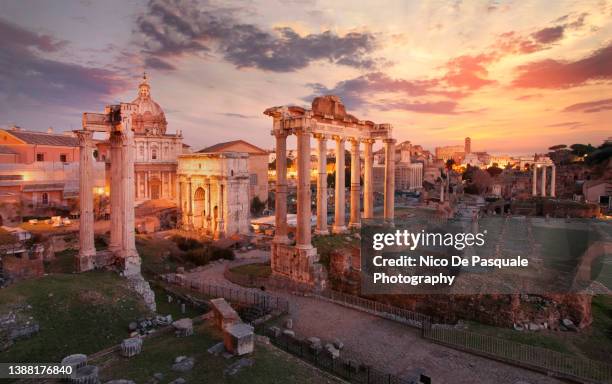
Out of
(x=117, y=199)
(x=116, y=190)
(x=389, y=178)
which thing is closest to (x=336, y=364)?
(x=117, y=199)

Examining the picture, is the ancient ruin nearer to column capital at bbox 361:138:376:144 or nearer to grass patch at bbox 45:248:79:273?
grass patch at bbox 45:248:79:273

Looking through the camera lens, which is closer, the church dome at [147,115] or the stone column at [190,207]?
the stone column at [190,207]

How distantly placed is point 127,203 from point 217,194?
842 inches

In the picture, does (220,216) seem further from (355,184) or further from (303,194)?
(303,194)

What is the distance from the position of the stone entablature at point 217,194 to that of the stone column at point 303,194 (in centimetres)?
2150

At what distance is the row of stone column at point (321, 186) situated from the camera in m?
17.4

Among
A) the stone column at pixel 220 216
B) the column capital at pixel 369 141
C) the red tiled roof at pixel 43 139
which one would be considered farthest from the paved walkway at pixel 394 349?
the red tiled roof at pixel 43 139

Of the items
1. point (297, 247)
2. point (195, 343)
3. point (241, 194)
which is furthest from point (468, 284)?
point (241, 194)

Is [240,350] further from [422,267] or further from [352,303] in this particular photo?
[422,267]

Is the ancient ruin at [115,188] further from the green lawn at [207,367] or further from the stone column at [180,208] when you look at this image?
the stone column at [180,208]

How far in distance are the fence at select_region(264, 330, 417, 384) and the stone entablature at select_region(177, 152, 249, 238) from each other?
26384mm

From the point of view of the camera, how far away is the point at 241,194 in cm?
3900

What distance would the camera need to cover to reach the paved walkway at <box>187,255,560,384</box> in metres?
10.4

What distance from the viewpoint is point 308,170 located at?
17.5 m
